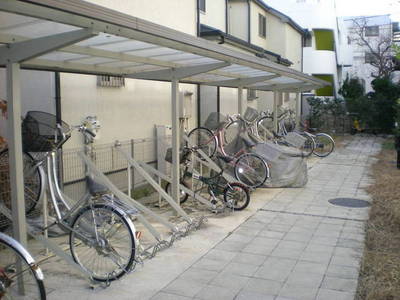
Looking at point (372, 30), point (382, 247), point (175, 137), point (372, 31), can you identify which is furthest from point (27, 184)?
point (372, 30)

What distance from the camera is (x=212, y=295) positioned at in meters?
3.98

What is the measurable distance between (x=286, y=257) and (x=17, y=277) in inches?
109

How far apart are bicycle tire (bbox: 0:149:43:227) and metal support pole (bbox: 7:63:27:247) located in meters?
0.85

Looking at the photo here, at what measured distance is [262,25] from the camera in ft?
66.3

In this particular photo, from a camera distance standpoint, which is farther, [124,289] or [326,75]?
[326,75]

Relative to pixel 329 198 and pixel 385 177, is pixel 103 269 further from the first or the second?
pixel 385 177

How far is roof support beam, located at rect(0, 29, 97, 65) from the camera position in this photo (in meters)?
3.33

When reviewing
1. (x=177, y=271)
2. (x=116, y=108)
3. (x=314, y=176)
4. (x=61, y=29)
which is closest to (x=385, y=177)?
(x=314, y=176)

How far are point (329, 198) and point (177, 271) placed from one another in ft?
14.3

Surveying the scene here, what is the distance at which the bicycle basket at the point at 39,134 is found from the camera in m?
4.39

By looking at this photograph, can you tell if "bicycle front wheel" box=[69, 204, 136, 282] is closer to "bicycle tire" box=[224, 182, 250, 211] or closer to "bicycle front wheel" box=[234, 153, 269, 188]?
"bicycle tire" box=[224, 182, 250, 211]

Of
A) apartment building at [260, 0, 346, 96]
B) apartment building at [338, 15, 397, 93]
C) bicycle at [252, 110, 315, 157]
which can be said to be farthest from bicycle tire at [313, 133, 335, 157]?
apartment building at [338, 15, 397, 93]

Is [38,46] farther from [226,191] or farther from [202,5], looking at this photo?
[202,5]

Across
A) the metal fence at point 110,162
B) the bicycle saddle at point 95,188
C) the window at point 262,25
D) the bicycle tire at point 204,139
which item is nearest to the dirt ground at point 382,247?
the bicycle saddle at point 95,188
